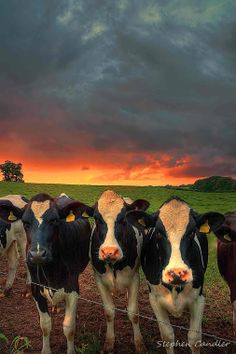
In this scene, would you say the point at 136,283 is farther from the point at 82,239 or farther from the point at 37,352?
the point at 37,352

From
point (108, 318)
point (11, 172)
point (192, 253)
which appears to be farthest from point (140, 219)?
point (11, 172)

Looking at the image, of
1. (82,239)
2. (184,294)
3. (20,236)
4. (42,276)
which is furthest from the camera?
(20,236)

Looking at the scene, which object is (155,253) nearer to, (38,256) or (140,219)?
(140,219)

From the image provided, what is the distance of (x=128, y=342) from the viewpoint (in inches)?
307

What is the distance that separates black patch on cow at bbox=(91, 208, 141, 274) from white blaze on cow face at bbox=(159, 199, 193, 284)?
39.9 inches

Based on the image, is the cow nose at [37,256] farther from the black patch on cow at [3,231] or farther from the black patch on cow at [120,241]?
the black patch on cow at [3,231]

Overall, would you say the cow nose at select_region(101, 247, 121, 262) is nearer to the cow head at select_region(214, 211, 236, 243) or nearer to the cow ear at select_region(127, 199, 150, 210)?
the cow ear at select_region(127, 199, 150, 210)

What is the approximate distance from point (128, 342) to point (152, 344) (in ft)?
1.46

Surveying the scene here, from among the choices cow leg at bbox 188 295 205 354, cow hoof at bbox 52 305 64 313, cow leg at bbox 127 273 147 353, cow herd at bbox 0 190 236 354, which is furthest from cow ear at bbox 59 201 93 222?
cow hoof at bbox 52 305 64 313

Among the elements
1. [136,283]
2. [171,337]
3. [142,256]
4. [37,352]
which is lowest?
[37,352]

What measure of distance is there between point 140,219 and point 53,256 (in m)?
1.49

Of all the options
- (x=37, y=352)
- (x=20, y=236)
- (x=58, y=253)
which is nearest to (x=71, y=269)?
(x=58, y=253)

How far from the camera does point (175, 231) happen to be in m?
6.15

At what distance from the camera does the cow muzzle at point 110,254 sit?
6625 mm
